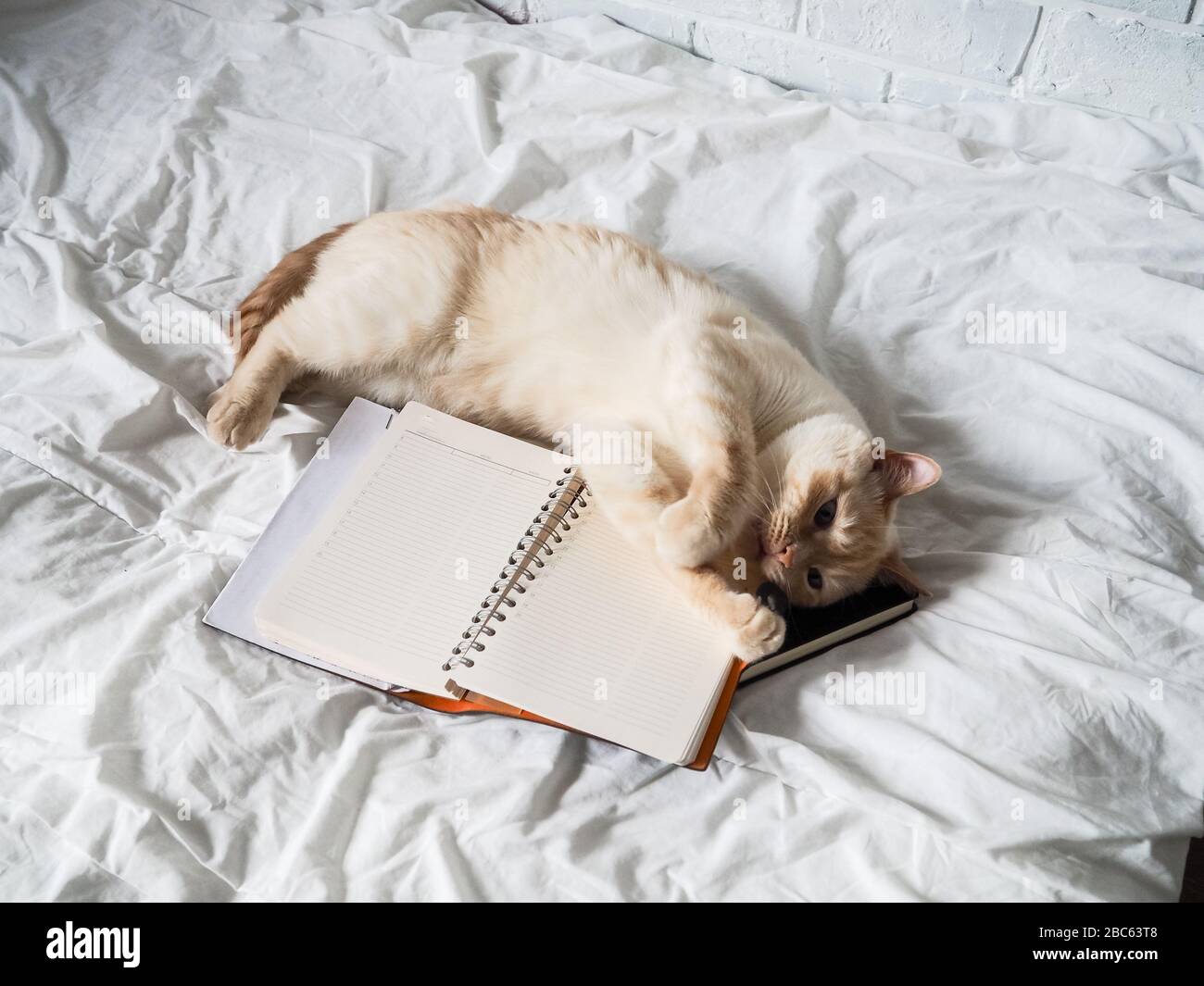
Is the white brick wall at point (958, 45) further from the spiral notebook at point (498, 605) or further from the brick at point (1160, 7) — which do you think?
the spiral notebook at point (498, 605)

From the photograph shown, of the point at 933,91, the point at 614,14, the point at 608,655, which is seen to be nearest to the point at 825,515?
the point at 608,655

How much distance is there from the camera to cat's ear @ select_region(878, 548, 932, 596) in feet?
4.64

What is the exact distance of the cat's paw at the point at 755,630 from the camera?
4.19ft

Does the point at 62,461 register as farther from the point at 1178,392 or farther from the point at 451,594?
the point at 1178,392

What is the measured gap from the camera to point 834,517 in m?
1.45

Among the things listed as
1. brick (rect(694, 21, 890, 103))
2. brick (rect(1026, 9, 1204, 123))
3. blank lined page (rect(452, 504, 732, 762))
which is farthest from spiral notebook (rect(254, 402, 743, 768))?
brick (rect(1026, 9, 1204, 123))

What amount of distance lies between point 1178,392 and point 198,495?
5.60 ft

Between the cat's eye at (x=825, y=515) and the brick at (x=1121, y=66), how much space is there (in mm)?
1344

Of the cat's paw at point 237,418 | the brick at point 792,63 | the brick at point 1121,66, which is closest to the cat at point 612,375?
the cat's paw at point 237,418

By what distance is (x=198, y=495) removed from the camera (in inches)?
60.2

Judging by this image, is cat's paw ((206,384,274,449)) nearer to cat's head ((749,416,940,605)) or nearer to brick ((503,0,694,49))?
→ cat's head ((749,416,940,605))

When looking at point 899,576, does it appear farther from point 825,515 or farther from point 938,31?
point 938,31

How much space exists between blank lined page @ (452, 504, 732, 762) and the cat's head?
197 millimetres
